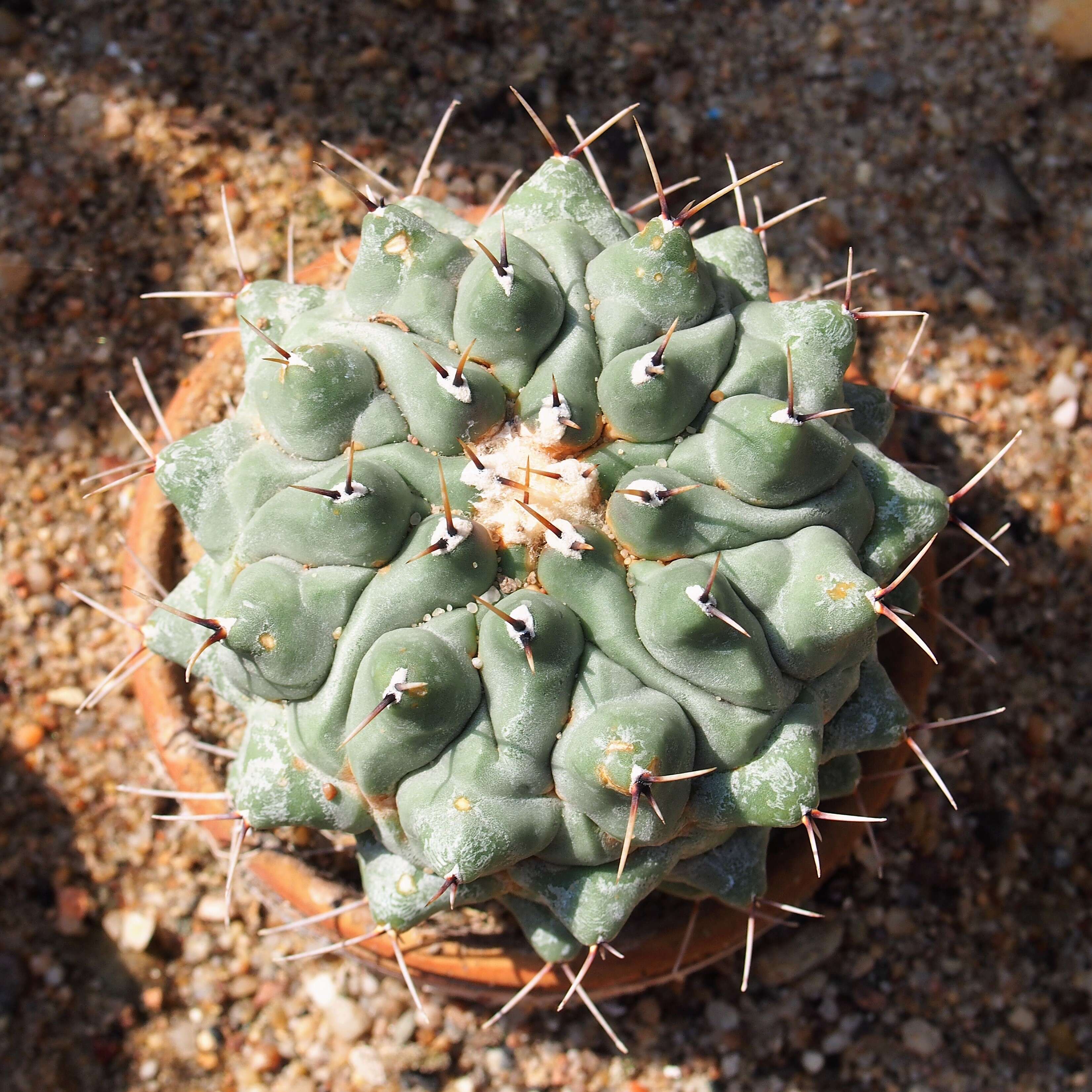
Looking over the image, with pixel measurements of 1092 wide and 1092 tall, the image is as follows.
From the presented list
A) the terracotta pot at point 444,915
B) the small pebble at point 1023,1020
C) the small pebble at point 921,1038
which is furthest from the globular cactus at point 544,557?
the small pebble at point 1023,1020

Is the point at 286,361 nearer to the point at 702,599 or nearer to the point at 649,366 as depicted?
the point at 649,366

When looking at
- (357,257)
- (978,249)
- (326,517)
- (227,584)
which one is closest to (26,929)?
(227,584)

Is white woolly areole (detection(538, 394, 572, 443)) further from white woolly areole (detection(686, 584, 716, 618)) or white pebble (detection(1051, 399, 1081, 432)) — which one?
white pebble (detection(1051, 399, 1081, 432))

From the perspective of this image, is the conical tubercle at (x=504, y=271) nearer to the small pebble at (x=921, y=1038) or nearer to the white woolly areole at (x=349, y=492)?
the white woolly areole at (x=349, y=492)

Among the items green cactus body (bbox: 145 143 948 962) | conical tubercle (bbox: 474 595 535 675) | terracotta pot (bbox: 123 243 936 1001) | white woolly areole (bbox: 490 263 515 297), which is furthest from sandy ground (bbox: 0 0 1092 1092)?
white woolly areole (bbox: 490 263 515 297)

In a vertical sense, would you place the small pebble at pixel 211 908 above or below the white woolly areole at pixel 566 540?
below

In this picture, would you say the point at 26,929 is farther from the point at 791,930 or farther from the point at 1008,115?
the point at 1008,115

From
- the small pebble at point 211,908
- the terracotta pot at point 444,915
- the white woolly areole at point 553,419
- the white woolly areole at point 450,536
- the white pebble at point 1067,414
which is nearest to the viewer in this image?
the white woolly areole at point 450,536
